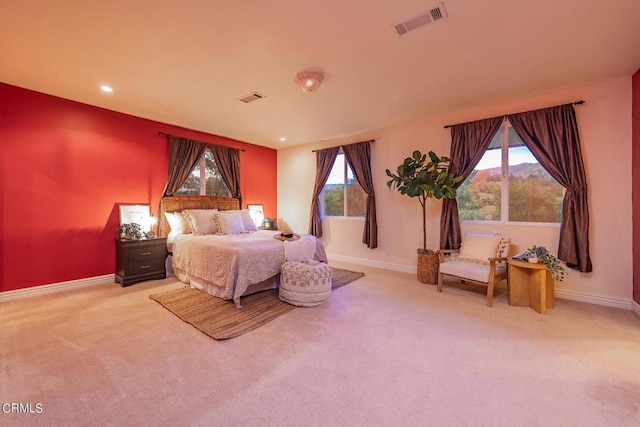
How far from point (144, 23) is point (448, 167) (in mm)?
4193

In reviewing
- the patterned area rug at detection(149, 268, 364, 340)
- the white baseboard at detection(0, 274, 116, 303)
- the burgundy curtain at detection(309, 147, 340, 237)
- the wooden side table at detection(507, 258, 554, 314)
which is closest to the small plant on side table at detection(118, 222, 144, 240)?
the white baseboard at detection(0, 274, 116, 303)

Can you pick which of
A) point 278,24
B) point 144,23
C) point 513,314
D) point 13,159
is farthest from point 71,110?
point 513,314

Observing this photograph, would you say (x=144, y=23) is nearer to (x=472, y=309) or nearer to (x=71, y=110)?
(x=71, y=110)

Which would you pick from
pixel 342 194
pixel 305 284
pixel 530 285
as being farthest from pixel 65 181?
pixel 530 285

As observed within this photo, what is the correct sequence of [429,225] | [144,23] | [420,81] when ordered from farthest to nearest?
[429,225] → [420,81] → [144,23]

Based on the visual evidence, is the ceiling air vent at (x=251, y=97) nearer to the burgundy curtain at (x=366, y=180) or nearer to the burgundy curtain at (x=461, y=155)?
the burgundy curtain at (x=366, y=180)

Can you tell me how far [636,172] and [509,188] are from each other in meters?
1.20

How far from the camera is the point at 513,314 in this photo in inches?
118

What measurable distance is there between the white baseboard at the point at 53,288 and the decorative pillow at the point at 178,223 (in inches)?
44.2

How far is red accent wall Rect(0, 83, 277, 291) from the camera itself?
3359mm

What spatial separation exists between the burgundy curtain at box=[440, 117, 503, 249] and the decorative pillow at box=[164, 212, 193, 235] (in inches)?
169

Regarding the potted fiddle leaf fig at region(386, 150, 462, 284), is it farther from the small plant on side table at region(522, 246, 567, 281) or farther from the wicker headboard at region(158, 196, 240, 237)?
the wicker headboard at region(158, 196, 240, 237)

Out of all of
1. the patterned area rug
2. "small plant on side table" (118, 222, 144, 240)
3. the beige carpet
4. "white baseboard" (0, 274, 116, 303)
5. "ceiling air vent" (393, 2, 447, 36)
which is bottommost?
the beige carpet

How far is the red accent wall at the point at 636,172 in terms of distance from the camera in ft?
9.73
